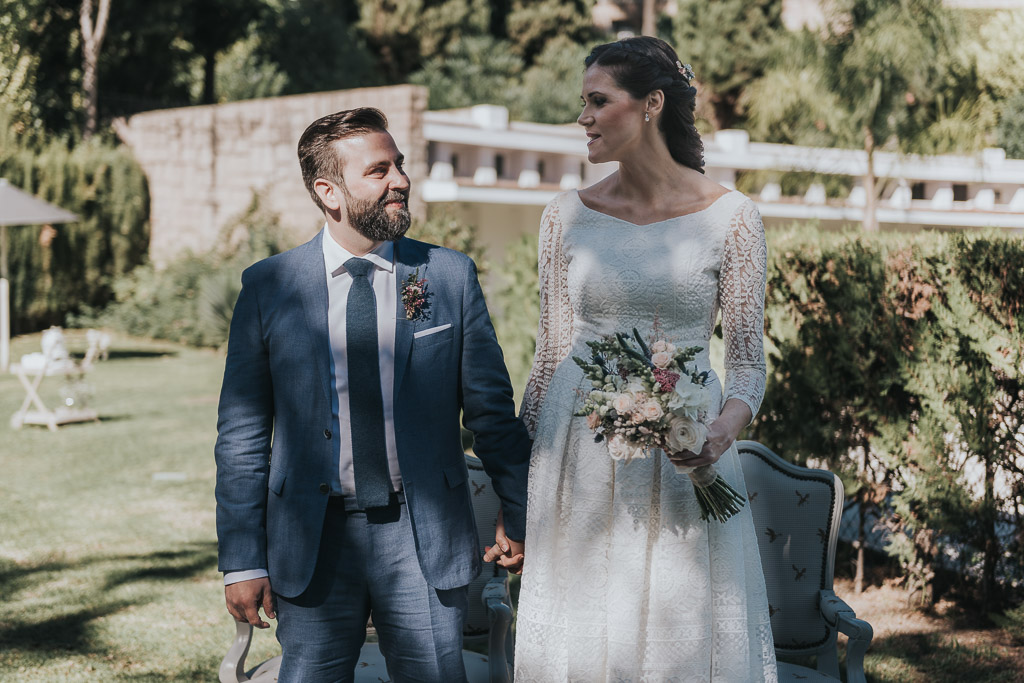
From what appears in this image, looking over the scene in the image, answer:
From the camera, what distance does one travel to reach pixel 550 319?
9.23 ft

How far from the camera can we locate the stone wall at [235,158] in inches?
654

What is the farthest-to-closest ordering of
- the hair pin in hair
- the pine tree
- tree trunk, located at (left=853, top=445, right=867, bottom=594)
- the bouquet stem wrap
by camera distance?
the pine tree → tree trunk, located at (left=853, top=445, right=867, bottom=594) → the hair pin in hair → the bouquet stem wrap

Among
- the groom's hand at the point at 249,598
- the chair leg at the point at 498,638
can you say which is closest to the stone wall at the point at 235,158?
the chair leg at the point at 498,638

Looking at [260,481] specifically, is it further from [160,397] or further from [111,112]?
[111,112]

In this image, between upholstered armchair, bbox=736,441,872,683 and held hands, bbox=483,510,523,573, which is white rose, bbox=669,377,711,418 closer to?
held hands, bbox=483,510,523,573

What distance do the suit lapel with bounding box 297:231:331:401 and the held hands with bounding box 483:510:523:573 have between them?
654 millimetres

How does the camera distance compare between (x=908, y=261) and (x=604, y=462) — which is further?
(x=908, y=261)

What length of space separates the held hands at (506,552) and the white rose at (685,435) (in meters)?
0.69

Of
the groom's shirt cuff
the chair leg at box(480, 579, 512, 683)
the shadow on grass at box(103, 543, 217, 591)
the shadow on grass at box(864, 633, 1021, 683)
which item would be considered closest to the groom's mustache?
the groom's shirt cuff

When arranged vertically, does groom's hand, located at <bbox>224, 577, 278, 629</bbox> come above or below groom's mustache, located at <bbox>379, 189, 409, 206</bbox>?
below

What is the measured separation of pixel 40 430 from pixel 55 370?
2.30 ft

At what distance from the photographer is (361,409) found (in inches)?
98.0

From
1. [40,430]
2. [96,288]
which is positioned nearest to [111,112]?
[96,288]

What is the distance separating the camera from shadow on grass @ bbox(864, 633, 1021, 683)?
4.35 metres
